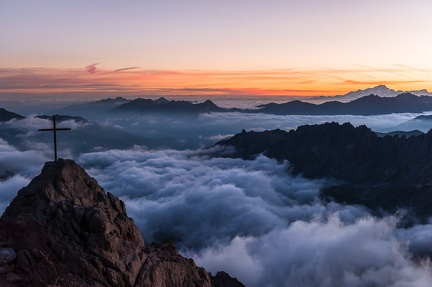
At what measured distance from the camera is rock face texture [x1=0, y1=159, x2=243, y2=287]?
30312mm

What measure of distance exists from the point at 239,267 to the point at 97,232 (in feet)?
505

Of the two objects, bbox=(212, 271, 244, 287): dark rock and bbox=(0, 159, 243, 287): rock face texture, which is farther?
bbox=(212, 271, 244, 287): dark rock

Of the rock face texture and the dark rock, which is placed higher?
the rock face texture

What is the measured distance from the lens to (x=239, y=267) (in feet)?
604

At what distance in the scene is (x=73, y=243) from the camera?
3609cm

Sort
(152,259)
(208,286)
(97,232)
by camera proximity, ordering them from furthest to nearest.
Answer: (208,286) < (152,259) < (97,232)

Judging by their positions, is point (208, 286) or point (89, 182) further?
point (208, 286)

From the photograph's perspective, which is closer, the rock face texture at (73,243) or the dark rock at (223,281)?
the rock face texture at (73,243)

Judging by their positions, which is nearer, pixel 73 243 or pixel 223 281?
pixel 73 243

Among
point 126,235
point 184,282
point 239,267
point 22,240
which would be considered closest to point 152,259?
point 126,235

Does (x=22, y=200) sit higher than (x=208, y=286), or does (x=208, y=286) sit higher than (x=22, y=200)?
(x=22, y=200)

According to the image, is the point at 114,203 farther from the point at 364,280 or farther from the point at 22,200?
the point at 364,280

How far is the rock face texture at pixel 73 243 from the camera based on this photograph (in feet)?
99.5

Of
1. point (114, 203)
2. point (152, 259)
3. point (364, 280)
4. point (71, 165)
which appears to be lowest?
point (364, 280)
